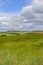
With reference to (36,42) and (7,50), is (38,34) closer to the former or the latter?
(36,42)

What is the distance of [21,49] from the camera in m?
4.45

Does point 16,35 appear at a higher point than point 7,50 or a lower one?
higher

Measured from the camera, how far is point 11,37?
493 cm

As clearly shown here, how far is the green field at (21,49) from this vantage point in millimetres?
4148

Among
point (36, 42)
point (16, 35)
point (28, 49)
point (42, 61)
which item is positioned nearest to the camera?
point (42, 61)

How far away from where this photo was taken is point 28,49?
173 inches

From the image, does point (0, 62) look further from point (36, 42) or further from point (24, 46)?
point (36, 42)

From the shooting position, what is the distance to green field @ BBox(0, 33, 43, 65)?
415 cm

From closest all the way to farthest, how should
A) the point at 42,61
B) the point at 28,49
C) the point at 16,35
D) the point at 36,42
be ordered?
the point at 42,61, the point at 28,49, the point at 36,42, the point at 16,35

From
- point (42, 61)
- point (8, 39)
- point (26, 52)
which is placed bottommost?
point (42, 61)

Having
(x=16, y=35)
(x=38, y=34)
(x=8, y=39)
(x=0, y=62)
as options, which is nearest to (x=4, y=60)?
(x=0, y=62)

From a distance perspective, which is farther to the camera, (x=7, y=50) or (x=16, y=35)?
(x=16, y=35)

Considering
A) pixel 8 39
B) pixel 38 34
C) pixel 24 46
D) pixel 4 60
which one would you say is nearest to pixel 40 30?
pixel 38 34

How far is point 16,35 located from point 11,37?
24 centimetres
